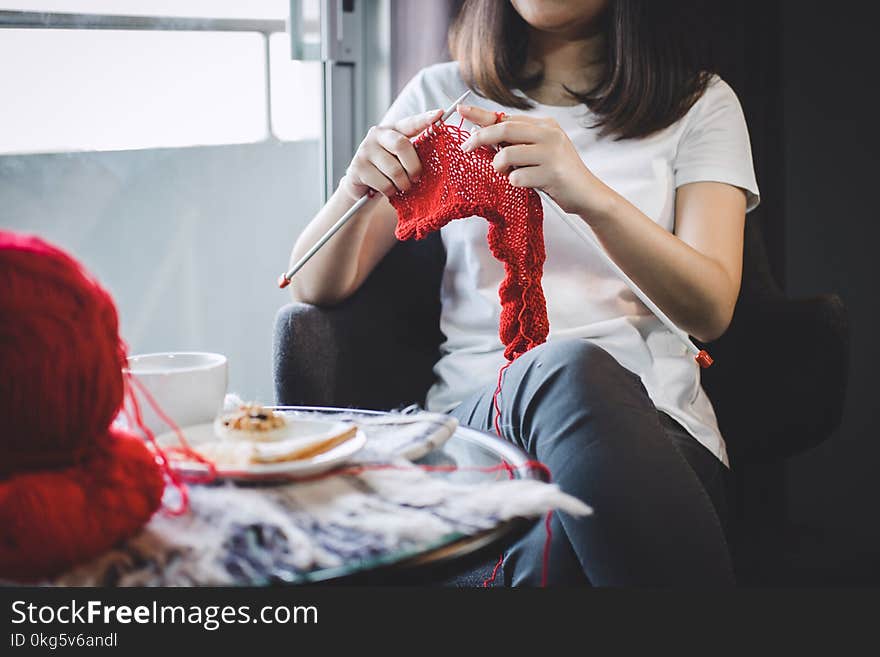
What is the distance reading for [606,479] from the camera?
31.5 inches

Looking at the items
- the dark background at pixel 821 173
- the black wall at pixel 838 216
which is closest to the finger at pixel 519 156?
the dark background at pixel 821 173

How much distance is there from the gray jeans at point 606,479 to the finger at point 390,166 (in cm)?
27

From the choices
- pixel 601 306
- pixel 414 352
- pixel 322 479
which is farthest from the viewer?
pixel 414 352

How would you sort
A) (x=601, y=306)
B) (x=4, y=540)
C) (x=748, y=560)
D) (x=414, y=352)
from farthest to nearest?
1. (x=748, y=560)
2. (x=414, y=352)
3. (x=601, y=306)
4. (x=4, y=540)

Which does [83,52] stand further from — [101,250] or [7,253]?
[7,253]

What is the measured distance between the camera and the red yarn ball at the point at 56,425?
56 centimetres

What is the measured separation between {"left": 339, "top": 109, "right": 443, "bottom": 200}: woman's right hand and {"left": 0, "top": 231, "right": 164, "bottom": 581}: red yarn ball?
0.51 m

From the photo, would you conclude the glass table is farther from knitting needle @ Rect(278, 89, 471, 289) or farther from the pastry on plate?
knitting needle @ Rect(278, 89, 471, 289)

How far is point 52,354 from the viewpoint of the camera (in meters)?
0.59

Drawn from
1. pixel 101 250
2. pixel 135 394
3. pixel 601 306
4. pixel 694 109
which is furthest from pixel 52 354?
pixel 101 250

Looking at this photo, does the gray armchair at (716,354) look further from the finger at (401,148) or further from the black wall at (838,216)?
the black wall at (838,216)

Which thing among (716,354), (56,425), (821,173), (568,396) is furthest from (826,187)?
(56,425)

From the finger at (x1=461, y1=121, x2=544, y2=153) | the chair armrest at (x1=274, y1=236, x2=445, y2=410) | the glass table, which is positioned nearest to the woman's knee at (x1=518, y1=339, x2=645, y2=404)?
the glass table

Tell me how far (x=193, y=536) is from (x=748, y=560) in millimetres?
1402
